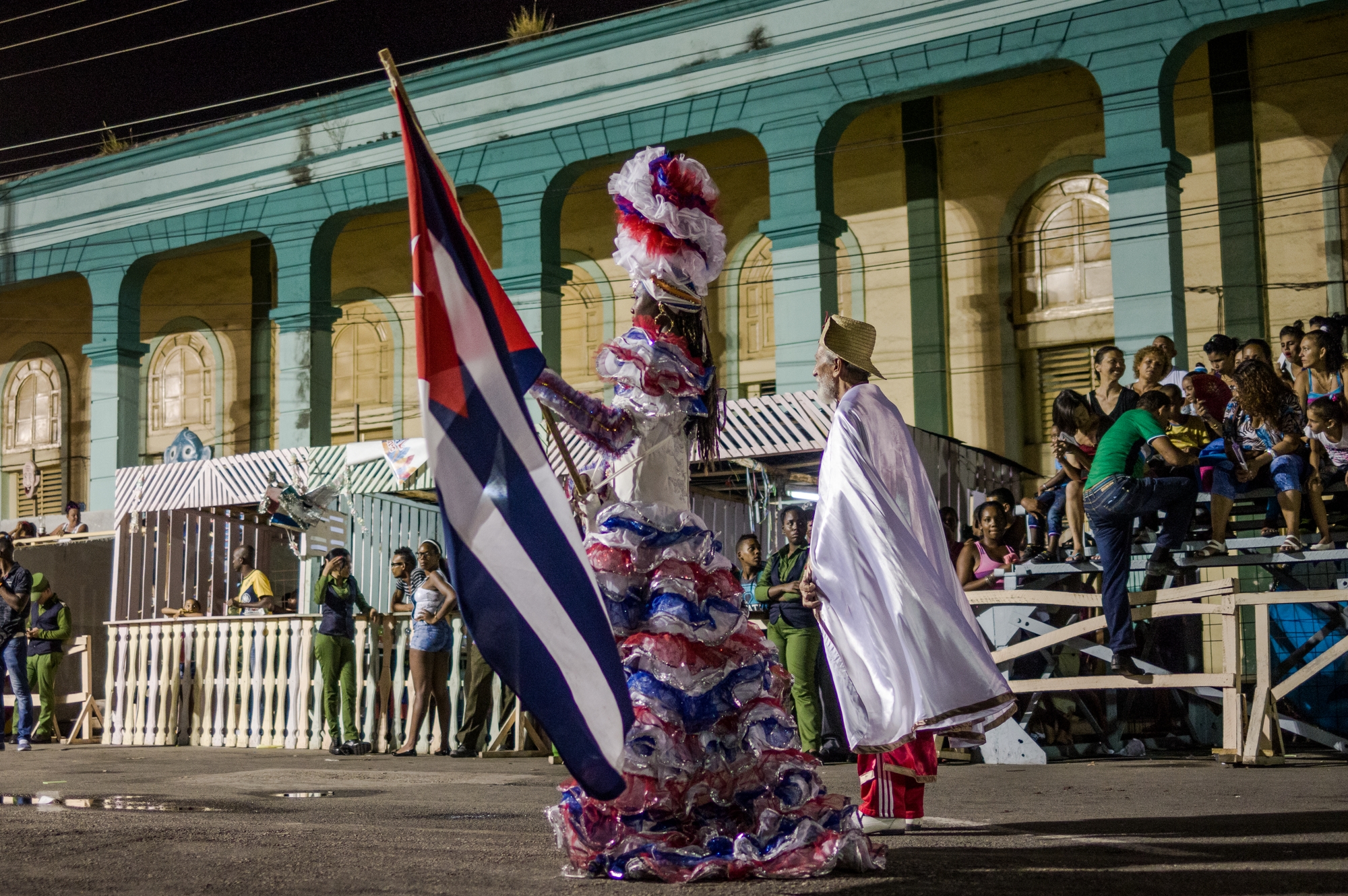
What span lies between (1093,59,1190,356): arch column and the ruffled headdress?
10.2m

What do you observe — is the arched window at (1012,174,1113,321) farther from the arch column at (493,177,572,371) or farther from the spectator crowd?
the spectator crowd

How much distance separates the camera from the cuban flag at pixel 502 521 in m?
3.52

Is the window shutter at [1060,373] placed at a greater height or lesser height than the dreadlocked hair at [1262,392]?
greater

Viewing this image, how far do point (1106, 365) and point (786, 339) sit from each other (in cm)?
649

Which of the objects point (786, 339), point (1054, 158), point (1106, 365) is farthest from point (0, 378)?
point (1106, 365)

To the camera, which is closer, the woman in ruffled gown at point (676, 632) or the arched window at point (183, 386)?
the woman in ruffled gown at point (676, 632)

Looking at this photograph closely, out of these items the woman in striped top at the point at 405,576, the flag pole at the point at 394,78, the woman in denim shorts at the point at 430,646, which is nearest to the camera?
the flag pole at the point at 394,78

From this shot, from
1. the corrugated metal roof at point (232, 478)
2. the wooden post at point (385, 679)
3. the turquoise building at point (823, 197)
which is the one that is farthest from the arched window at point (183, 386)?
the wooden post at point (385, 679)

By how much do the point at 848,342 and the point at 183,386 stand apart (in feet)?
67.2

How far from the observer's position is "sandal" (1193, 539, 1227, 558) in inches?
377

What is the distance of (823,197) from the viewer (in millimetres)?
16578

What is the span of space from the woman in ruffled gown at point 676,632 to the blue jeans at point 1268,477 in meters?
5.79

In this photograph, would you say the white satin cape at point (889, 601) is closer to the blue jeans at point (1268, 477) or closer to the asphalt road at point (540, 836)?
the asphalt road at point (540, 836)

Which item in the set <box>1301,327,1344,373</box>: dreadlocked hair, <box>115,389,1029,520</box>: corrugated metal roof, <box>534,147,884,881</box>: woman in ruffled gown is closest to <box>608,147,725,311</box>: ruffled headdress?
<box>534,147,884,881</box>: woman in ruffled gown
